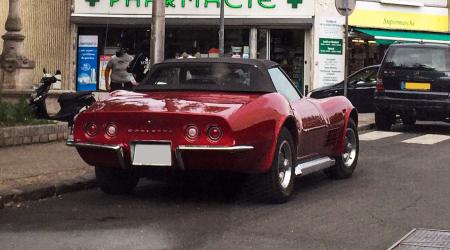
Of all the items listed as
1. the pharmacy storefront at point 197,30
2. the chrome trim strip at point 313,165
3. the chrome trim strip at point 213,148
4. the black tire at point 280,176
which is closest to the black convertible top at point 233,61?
the black tire at point 280,176

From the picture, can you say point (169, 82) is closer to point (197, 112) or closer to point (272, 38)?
point (197, 112)

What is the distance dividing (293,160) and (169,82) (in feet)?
5.32

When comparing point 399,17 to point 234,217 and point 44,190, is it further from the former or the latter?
point 234,217

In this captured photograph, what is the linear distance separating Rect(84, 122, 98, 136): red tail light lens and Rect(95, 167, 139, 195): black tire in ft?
1.85

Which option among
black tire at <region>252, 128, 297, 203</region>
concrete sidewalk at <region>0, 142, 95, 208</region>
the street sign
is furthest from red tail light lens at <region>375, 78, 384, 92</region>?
black tire at <region>252, 128, 297, 203</region>

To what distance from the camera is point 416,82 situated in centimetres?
1442

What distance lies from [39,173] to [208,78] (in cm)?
227

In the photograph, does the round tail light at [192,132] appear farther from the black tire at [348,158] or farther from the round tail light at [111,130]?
the black tire at [348,158]

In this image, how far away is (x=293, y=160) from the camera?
729cm

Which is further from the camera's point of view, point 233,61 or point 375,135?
point 375,135

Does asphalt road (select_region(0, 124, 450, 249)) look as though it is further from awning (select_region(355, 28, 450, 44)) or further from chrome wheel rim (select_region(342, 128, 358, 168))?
awning (select_region(355, 28, 450, 44))

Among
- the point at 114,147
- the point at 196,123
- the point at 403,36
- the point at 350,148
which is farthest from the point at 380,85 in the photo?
the point at 114,147

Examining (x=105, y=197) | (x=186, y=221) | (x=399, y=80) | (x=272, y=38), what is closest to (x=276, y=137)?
(x=186, y=221)

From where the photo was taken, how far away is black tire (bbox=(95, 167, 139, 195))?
24.1ft
